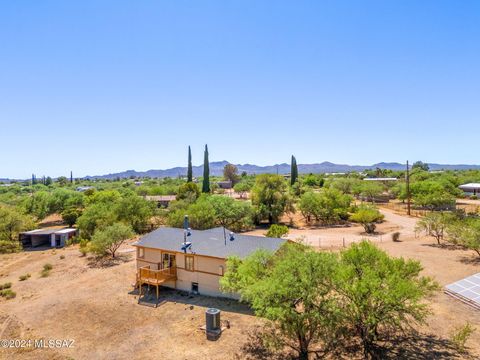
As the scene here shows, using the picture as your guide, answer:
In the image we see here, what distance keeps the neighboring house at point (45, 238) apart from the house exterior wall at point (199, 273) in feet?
69.6

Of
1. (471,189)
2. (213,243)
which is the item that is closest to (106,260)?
(213,243)

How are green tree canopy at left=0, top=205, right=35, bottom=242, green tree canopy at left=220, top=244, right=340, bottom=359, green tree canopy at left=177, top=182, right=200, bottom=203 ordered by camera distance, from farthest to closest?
1. green tree canopy at left=177, top=182, right=200, bottom=203
2. green tree canopy at left=0, top=205, right=35, bottom=242
3. green tree canopy at left=220, top=244, right=340, bottom=359

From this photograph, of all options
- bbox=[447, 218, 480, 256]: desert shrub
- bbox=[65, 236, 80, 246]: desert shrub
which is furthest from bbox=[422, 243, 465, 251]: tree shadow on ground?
bbox=[65, 236, 80, 246]: desert shrub

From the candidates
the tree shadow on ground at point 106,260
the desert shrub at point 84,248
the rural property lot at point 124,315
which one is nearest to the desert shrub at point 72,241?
the desert shrub at point 84,248

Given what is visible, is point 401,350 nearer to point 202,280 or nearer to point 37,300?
point 202,280

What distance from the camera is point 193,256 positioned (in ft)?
65.6

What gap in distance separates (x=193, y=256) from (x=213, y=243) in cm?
152

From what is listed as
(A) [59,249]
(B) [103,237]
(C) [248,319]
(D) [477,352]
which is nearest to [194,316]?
(C) [248,319]

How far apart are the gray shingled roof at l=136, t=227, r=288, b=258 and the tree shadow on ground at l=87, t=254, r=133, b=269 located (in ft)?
22.4

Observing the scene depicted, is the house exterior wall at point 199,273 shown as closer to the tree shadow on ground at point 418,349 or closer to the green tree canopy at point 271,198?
the tree shadow on ground at point 418,349

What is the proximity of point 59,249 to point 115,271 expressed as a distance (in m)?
14.4

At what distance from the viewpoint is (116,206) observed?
39.1m

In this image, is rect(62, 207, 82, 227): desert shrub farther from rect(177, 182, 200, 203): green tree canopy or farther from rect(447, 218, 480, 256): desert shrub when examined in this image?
rect(447, 218, 480, 256): desert shrub

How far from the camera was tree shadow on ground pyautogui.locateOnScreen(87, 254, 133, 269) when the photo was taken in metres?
26.8
